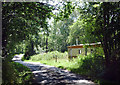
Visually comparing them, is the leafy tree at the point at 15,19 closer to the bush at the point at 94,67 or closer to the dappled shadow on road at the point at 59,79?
the dappled shadow on road at the point at 59,79

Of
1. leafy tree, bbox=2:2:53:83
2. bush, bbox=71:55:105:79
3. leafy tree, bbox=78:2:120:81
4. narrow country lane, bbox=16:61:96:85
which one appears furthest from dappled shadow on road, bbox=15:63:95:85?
leafy tree, bbox=2:2:53:83

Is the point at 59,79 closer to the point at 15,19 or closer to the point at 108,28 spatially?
the point at 108,28

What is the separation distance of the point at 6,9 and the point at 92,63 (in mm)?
8658

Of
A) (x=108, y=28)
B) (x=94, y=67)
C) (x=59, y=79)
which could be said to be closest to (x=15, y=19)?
(x=59, y=79)

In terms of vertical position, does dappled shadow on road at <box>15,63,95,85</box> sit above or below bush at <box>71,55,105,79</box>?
below

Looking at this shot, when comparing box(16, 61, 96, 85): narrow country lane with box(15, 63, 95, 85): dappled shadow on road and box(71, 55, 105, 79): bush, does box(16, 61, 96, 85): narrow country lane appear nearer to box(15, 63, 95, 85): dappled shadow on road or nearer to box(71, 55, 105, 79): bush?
box(15, 63, 95, 85): dappled shadow on road

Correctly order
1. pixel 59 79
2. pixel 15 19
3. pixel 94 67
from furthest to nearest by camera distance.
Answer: pixel 94 67 < pixel 59 79 < pixel 15 19

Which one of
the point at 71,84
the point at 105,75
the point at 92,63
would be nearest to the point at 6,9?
the point at 71,84

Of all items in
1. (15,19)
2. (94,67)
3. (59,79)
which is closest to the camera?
(15,19)

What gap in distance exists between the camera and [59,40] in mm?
42188

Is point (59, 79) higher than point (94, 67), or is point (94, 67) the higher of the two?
point (94, 67)

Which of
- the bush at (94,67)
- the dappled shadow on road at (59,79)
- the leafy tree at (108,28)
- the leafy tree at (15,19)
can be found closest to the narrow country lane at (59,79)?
the dappled shadow on road at (59,79)

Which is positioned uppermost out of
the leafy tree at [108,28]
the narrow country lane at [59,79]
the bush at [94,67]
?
the leafy tree at [108,28]

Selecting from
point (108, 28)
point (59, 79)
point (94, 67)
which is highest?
point (108, 28)
